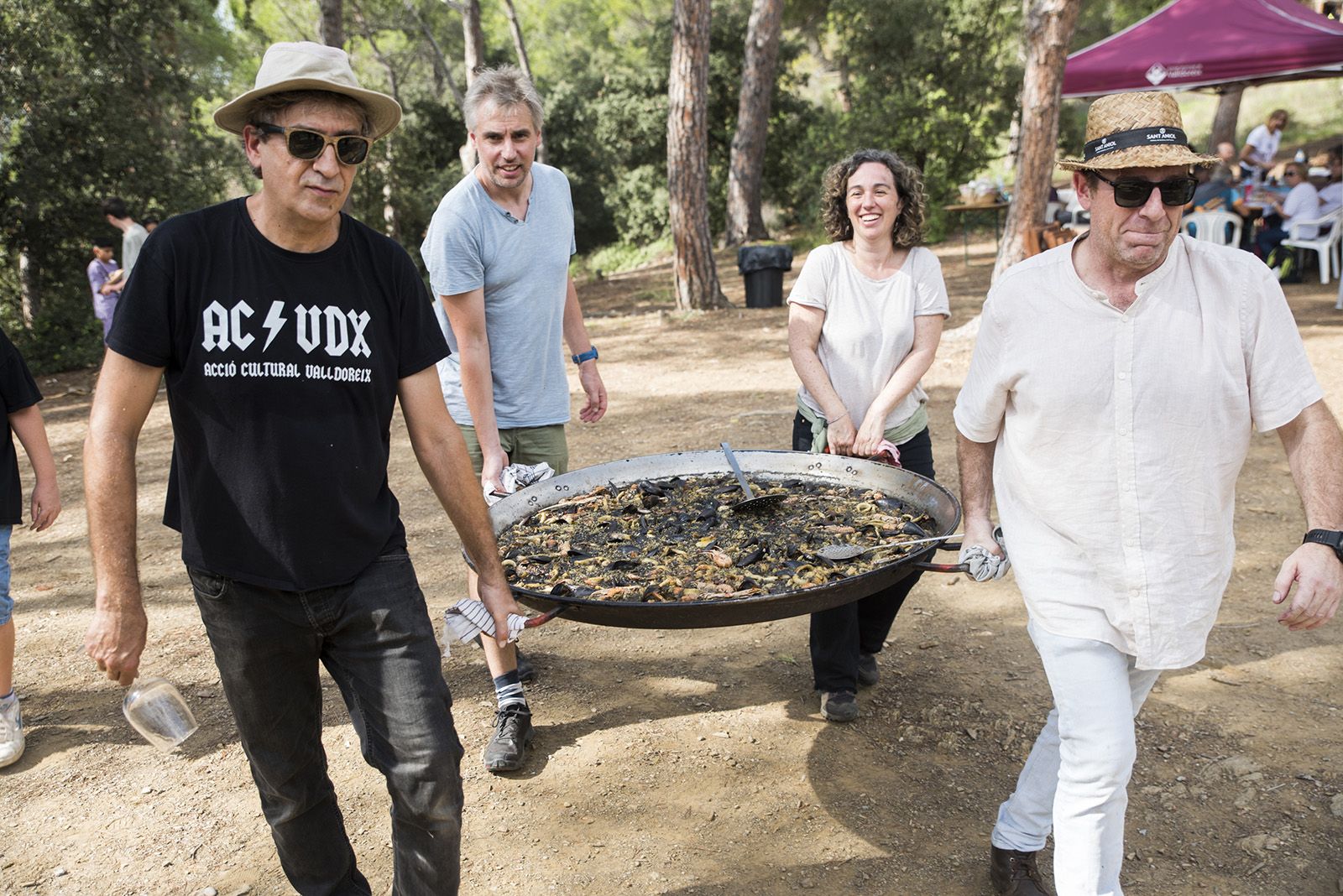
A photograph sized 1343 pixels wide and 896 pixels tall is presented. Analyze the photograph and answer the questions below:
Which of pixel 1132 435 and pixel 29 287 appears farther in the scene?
pixel 29 287

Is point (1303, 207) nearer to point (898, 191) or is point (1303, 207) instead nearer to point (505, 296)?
point (898, 191)

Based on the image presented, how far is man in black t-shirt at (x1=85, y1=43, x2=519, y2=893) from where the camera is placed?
7.36 feet

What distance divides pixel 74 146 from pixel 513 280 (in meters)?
13.7

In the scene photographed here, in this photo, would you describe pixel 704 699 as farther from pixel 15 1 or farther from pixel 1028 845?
pixel 15 1

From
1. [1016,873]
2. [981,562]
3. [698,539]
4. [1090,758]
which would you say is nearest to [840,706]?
[1016,873]

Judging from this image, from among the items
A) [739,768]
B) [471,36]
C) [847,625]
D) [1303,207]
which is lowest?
[739,768]

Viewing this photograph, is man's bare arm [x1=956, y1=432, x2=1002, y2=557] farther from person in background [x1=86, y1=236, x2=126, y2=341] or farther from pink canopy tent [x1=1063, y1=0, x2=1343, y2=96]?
pink canopy tent [x1=1063, y1=0, x2=1343, y2=96]

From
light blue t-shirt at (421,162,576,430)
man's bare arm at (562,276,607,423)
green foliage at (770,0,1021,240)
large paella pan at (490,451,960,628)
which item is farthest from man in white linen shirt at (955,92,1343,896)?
green foliage at (770,0,1021,240)

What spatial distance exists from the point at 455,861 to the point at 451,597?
3.08 meters

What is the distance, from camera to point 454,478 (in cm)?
261

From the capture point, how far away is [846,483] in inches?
139

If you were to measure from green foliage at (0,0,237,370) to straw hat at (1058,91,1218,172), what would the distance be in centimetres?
1483

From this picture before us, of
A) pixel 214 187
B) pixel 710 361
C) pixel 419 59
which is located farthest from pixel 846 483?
pixel 419 59

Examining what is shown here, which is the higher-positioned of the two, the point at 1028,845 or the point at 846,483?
the point at 846,483
